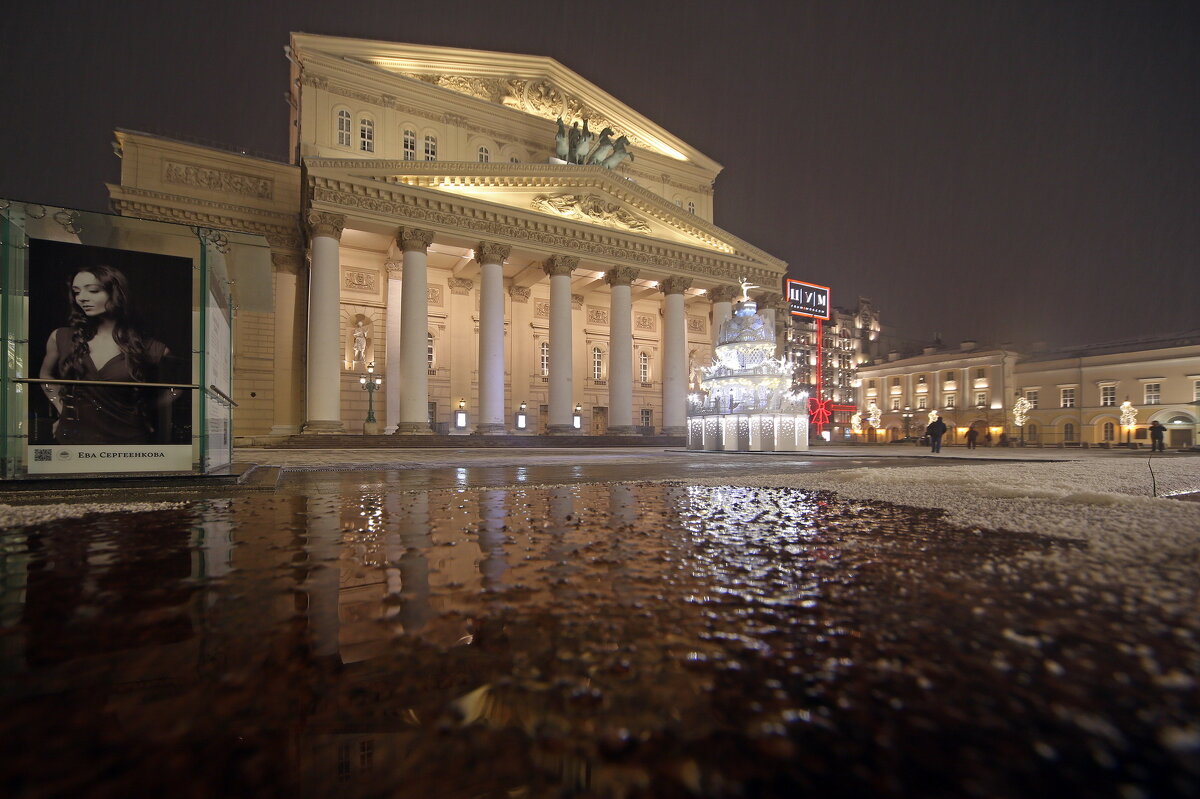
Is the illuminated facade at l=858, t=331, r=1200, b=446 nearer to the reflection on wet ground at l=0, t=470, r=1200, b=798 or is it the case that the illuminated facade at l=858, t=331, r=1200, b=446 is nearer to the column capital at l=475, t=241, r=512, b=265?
the column capital at l=475, t=241, r=512, b=265

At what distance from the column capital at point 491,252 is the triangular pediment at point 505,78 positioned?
1100 cm

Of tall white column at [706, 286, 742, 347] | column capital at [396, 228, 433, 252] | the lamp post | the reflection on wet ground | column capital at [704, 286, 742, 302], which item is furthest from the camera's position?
column capital at [704, 286, 742, 302]

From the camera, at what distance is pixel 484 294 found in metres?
25.7

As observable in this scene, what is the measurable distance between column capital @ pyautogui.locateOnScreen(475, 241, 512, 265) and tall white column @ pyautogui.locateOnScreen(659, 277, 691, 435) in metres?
9.29

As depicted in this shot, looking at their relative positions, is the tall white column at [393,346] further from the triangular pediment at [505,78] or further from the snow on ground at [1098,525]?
the snow on ground at [1098,525]

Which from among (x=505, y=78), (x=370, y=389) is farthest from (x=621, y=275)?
(x=505, y=78)

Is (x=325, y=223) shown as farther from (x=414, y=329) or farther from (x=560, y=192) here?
(x=560, y=192)

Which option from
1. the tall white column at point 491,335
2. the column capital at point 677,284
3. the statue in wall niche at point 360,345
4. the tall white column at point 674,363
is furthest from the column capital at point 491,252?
the tall white column at point 674,363

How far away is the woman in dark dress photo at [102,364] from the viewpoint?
16.9 feet

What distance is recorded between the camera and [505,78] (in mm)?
31953

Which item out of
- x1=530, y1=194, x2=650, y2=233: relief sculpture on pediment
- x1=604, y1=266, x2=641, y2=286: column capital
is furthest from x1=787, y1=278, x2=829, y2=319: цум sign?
x1=530, y1=194, x2=650, y2=233: relief sculpture on pediment

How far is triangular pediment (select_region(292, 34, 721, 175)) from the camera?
28.5m

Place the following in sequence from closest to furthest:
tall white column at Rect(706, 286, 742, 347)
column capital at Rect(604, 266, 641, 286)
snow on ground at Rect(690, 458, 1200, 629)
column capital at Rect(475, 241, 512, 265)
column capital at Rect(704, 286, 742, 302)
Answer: snow on ground at Rect(690, 458, 1200, 629) < column capital at Rect(475, 241, 512, 265) < column capital at Rect(604, 266, 641, 286) < tall white column at Rect(706, 286, 742, 347) < column capital at Rect(704, 286, 742, 302)

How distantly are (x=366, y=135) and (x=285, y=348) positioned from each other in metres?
11.6
